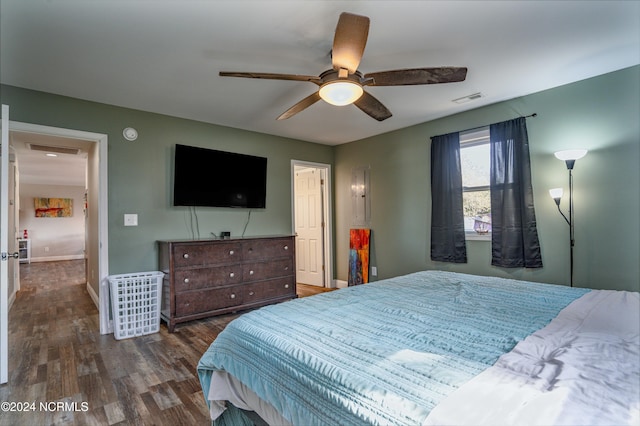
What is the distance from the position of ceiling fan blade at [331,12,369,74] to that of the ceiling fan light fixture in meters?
0.13

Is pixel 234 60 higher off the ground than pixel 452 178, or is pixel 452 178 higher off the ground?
pixel 234 60

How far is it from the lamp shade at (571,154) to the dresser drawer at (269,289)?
128 inches

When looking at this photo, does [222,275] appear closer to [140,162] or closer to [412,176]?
[140,162]

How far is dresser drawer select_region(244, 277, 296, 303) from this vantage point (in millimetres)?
3910

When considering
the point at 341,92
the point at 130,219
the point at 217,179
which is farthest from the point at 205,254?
the point at 341,92

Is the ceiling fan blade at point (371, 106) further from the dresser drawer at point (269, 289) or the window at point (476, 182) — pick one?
the dresser drawer at point (269, 289)

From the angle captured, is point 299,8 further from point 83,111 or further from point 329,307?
point 83,111

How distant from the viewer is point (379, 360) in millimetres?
1053

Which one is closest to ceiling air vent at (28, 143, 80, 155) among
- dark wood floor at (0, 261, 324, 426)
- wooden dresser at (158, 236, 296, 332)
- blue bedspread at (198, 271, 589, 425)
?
dark wood floor at (0, 261, 324, 426)

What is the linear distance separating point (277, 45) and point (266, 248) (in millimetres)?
2436

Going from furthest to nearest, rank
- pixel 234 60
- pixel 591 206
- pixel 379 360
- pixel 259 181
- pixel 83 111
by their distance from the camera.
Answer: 1. pixel 259 181
2. pixel 83 111
3. pixel 591 206
4. pixel 234 60
5. pixel 379 360

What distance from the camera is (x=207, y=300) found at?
355 cm

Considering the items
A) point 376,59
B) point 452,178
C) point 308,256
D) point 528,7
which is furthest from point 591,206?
point 308,256

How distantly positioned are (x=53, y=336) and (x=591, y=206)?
→ 17.4ft
